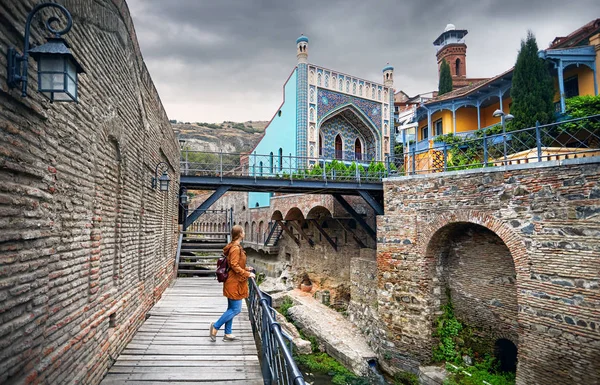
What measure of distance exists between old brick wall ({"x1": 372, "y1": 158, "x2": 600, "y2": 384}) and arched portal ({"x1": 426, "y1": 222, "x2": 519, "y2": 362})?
0.09m

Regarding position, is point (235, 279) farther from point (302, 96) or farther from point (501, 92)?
point (501, 92)

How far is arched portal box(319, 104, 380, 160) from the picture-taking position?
1930cm

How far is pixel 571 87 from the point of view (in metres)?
13.9

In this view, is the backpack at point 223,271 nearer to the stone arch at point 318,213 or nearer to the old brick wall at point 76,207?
the old brick wall at point 76,207

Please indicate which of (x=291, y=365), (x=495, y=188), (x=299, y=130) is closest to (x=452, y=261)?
(x=495, y=188)

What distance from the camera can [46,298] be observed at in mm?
2506

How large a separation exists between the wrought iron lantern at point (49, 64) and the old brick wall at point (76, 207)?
61 millimetres

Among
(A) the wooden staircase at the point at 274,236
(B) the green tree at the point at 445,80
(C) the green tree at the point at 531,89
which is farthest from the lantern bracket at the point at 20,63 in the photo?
(B) the green tree at the point at 445,80

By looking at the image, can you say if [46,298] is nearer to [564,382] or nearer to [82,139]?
[82,139]

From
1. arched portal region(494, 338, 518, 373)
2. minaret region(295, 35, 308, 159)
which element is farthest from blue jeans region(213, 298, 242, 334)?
minaret region(295, 35, 308, 159)

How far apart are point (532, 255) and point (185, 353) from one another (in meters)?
6.46

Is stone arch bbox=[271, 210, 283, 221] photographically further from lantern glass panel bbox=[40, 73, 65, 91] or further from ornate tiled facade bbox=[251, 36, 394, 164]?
lantern glass panel bbox=[40, 73, 65, 91]

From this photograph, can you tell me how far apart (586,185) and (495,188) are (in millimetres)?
1597

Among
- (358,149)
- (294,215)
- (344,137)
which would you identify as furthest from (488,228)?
(358,149)
